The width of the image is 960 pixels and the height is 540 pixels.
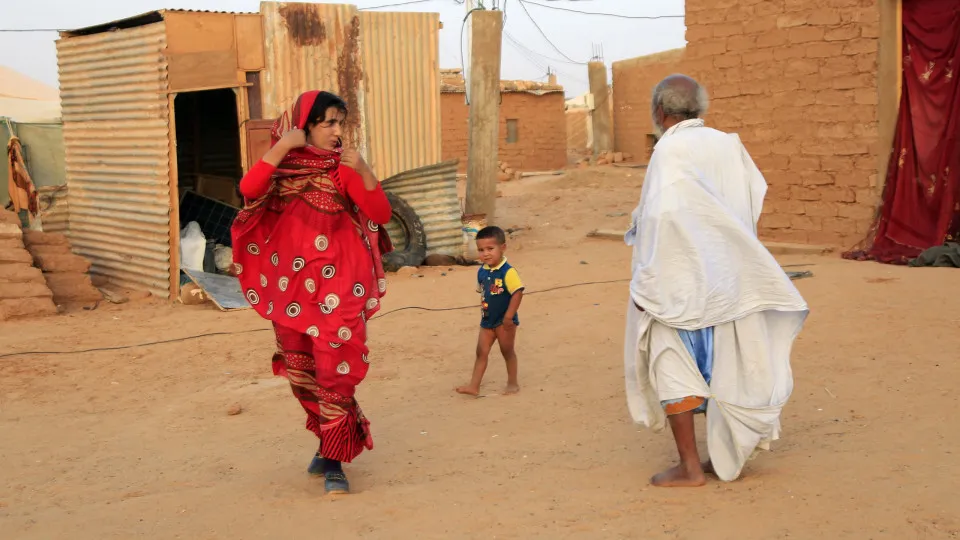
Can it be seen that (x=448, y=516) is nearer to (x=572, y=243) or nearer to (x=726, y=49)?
(x=726, y=49)

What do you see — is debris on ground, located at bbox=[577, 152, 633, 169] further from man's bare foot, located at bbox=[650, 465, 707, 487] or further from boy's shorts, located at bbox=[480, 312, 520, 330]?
man's bare foot, located at bbox=[650, 465, 707, 487]

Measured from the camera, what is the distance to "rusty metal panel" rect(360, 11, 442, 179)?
11.0m

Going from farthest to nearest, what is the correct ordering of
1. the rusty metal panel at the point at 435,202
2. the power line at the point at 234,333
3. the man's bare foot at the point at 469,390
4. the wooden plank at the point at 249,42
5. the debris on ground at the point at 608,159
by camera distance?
the debris on ground at the point at 608,159 → the rusty metal panel at the point at 435,202 → the wooden plank at the point at 249,42 → the power line at the point at 234,333 → the man's bare foot at the point at 469,390

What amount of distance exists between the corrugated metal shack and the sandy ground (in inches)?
76.7

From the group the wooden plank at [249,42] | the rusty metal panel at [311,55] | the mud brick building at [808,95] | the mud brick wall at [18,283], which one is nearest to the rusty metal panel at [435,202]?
the rusty metal panel at [311,55]

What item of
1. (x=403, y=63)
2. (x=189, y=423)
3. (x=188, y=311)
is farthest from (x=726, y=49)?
(x=189, y=423)

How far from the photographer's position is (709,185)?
3.42 meters

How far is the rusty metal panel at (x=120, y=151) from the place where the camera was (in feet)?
32.7

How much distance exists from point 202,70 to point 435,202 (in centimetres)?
326

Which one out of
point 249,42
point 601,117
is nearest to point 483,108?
point 249,42

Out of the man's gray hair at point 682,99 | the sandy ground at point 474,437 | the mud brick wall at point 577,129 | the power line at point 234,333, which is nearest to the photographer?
the sandy ground at point 474,437

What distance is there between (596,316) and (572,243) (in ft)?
15.5

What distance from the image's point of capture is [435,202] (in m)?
11.7

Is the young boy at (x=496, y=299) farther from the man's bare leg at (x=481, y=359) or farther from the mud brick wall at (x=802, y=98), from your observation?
the mud brick wall at (x=802, y=98)
